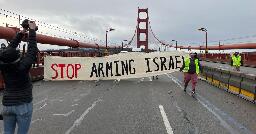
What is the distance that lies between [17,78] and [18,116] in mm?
462

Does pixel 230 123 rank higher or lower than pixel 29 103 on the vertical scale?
lower

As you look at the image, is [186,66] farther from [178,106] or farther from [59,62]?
[59,62]

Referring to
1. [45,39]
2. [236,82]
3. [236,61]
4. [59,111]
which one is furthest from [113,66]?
[59,111]

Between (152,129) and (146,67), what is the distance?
47.6 feet

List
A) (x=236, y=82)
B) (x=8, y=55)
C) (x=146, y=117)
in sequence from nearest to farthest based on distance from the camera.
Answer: (x=8, y=55)
(x=146, y=117)
(x=236, y=82)

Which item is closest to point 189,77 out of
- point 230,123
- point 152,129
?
point 230,123

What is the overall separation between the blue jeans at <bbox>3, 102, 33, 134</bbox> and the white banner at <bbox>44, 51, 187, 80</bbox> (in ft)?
59.9

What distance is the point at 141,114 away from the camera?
10758mm

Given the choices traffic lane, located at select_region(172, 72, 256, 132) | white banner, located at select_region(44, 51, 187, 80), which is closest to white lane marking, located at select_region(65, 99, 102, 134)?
traffic lane, located at select_region(172, 72, 256, 132)

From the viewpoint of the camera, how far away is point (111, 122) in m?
9.54

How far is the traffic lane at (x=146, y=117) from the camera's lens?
28.6ft

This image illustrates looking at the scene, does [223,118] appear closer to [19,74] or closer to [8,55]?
[19,74]

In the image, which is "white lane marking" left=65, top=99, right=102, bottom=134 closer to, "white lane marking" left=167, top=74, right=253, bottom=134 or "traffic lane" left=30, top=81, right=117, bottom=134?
"traffic lane" left=30, top=81, right=117, bottom=134

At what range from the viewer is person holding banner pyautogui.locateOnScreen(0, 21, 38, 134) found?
15.2ft
